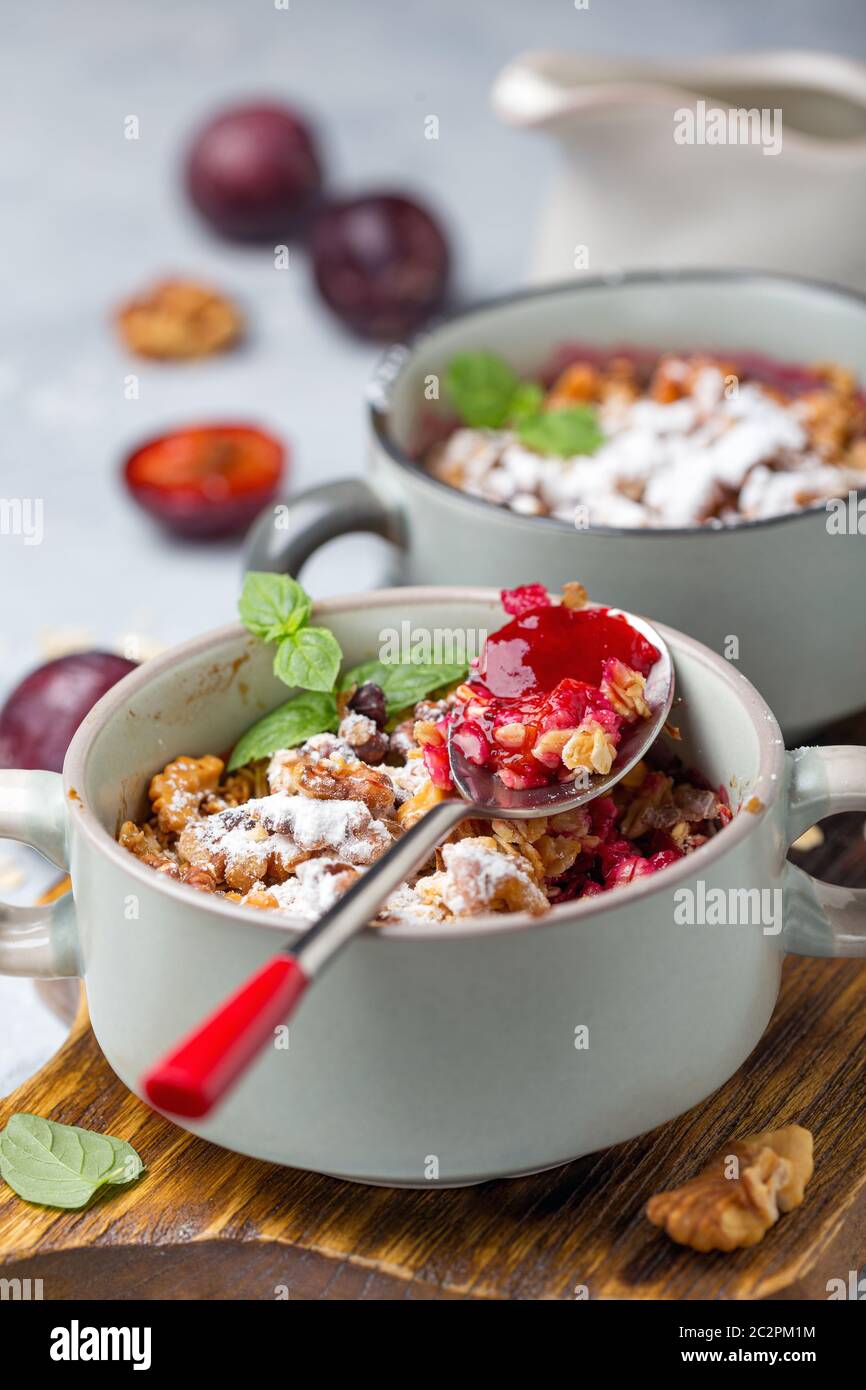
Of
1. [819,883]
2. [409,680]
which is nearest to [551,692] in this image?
[409,680]

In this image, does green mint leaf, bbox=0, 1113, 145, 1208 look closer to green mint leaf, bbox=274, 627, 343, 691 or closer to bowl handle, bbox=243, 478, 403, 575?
green mint leaf, bbox=274, 627, 343, 691

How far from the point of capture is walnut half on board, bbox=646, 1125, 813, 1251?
3.44ft

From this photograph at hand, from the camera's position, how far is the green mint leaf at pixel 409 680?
4.19ft

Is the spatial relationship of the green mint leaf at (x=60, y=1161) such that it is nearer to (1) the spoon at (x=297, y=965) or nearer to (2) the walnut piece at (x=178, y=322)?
(1) the spoon at (x=297, y=965)

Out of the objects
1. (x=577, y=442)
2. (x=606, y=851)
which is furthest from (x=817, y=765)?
(x=577, y=442)

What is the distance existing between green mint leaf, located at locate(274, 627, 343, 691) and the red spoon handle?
39 cm

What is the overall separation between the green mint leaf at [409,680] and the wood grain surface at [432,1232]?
35cm

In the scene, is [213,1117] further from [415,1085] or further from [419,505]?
[419,505]

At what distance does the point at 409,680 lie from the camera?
1.28 meters

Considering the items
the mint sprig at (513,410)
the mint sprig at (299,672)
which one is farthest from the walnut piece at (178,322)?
the mint sprig at (299,672)

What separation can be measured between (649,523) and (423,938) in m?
0.72

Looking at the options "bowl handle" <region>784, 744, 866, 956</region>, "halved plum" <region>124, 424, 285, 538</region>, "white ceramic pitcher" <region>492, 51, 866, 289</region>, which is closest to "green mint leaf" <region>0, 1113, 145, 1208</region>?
"bowl handle" <region>784, 744, 866, 956</region>

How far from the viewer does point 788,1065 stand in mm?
1208

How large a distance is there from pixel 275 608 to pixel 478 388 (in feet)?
1.94
